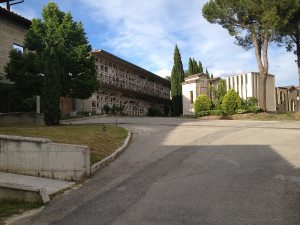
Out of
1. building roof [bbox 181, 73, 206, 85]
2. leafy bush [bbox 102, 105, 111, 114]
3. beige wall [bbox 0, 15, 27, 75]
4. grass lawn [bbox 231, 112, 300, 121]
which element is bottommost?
grass lawn [bbox 231, 112, 300, 121]

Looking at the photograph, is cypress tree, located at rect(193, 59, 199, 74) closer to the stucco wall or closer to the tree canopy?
the stucco wall

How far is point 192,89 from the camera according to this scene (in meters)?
48.3

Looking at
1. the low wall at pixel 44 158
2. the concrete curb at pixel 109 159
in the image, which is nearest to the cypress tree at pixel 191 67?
the concrete curb at pixel 109 159

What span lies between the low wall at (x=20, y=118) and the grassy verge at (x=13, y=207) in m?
17.3

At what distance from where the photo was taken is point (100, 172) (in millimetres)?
12375

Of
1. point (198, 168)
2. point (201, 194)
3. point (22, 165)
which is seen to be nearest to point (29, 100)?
point (22, 165)

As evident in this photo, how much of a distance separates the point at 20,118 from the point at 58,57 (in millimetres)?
4537

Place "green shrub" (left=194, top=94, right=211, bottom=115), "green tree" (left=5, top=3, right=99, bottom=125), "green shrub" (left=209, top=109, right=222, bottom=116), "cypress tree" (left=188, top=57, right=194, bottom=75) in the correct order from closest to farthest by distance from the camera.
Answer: "green tree" (left=5, top=3, right=99, bottom=125) < "green shrub" (left=209, top=109, right=222, bottom=116) < "green shrub" (left=194, top=94, right=211, bottom=115) < "cypress tree" (left=188, top=57, right=194, bottom=75)

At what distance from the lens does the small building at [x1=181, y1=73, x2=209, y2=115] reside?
156ft

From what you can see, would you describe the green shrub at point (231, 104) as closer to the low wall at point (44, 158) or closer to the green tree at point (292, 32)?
the green tree at point (292, 32)

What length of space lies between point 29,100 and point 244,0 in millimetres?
18389

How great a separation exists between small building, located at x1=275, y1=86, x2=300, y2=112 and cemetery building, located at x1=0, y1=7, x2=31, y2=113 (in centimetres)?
3190

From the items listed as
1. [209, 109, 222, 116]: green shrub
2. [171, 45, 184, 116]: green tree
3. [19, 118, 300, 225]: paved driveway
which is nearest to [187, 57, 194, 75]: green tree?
[171, 45, 184, 116]: green tree

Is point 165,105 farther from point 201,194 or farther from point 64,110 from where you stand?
point 201,194
